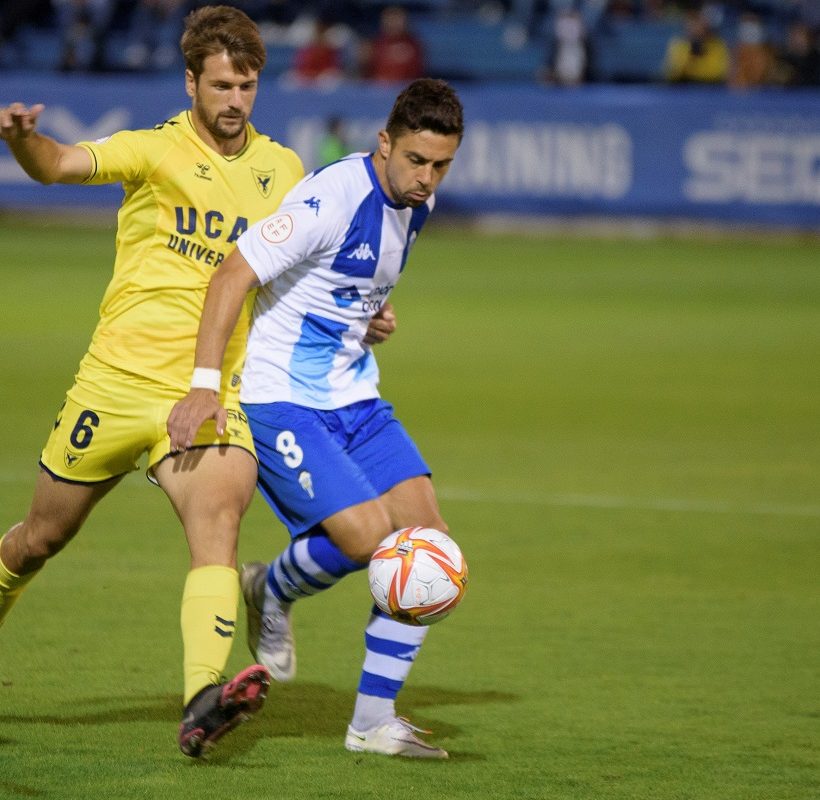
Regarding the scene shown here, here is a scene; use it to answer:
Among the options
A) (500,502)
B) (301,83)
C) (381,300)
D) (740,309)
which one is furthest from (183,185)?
(301,83)

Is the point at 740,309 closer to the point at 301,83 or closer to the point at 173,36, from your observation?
the point at 301,83

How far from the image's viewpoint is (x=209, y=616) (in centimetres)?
473

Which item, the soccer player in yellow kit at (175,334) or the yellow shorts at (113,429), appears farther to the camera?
the yellow shorts at (113,429)

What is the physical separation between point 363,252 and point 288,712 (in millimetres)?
1569

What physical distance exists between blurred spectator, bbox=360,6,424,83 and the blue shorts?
2100 centimetres

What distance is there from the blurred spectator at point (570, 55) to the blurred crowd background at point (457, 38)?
2cm

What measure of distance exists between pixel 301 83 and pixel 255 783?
2237 cm

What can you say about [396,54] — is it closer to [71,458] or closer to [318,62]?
[318,62]

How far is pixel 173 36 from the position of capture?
90.2ft

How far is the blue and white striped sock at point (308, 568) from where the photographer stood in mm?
5492

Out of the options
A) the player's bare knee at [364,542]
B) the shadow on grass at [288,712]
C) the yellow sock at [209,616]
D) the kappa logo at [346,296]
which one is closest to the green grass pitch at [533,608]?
the shadow on grass at [288,712]

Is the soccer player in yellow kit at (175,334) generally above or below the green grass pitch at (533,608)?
above

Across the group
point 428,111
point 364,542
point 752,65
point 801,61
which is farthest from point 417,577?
point 752,65

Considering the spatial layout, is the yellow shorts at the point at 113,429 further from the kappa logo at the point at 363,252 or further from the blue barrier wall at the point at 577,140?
the blue barrier wall at the point at 577,140
